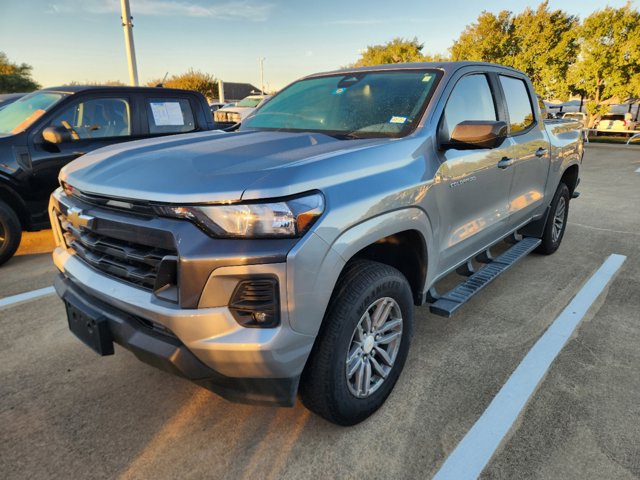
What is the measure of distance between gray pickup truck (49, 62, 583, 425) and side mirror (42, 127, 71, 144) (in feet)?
8.75

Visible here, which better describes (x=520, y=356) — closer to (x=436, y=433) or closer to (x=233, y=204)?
(x=436, y=433)

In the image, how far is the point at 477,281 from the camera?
10.9 feet

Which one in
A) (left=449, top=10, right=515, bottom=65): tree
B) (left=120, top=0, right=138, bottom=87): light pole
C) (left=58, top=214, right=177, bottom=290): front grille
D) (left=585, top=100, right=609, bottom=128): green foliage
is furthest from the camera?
(left=449, top=10, right=515, bottom=65): tree

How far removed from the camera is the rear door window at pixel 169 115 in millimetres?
5695

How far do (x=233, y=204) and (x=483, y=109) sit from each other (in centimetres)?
234

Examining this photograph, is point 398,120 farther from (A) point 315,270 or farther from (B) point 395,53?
(B) point 395,53

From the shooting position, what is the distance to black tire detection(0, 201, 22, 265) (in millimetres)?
4559

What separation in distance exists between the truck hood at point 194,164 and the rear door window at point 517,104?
187 centimetres

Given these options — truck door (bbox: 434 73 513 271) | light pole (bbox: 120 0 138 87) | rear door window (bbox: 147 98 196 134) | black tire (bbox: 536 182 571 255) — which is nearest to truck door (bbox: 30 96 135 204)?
rear door window (bbox: 147 98 196 134)

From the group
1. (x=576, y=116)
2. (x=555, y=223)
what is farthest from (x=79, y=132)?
(x=576, y=116)

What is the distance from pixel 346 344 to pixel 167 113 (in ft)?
16.0

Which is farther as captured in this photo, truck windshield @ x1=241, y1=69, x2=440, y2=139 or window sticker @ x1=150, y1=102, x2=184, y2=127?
window sticker @ x1=150, y1=102, x2=184, y2=127

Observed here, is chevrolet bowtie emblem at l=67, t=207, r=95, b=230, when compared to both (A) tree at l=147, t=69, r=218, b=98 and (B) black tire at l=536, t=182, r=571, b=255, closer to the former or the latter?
(B) black tire at l=536, t=182, r=571, b=255

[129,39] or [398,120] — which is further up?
[129,39]
